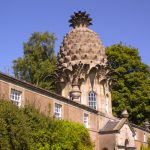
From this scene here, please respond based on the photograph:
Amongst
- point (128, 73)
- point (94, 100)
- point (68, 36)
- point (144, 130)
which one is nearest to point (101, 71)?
point (94, 100)

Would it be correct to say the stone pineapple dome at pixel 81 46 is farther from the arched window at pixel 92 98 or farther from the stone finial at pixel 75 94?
the stone finial at pixel 75 94

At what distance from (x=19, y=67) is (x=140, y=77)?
17201mm

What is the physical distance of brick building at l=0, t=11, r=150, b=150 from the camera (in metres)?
32.7

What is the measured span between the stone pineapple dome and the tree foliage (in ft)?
42.9

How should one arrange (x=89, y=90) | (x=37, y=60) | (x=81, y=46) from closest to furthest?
(x=89, y=90), (x=81, y=46), (x=37, y=60)

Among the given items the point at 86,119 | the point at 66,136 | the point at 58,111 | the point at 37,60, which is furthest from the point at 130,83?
the point at 66,136

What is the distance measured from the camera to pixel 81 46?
40.2 metres

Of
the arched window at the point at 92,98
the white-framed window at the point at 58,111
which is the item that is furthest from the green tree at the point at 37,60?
the white-framed window at the point at 58,111

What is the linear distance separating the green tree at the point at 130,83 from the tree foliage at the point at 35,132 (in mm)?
22054

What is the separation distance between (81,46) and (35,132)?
18553mm

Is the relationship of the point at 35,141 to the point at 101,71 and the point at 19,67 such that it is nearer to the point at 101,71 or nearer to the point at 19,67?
the point at 101,71

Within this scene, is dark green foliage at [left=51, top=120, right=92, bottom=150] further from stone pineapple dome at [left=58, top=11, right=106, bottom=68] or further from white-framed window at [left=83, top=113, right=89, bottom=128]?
stone pineapple dome at [left=58, top=11, right=106, bottom=68]

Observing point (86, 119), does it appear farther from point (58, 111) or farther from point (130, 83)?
point (130, 83)

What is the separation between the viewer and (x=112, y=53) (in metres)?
53.3
